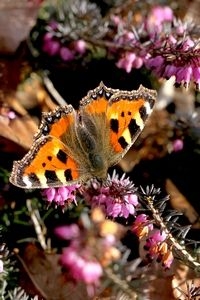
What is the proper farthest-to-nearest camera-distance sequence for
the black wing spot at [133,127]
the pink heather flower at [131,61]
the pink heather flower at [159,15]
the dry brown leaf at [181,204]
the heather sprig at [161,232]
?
the pink heather flower at [159,15] < the dry brown leaf at [181,204] < the pink heather flower at [131,61] < the black wing spot at [133,127] < the heather sprig at [161,232]

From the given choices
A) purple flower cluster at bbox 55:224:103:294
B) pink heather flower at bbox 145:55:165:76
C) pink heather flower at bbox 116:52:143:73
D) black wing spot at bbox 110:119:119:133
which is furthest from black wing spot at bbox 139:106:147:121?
pink heather flower at bbox 116:52:143:73

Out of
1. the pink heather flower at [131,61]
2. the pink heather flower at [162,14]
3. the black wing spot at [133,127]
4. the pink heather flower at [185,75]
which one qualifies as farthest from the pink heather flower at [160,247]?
the pink heather flower at [162,14]

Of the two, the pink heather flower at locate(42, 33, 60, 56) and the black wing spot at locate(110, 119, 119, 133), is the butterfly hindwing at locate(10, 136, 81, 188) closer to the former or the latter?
the black wing spot at locate(110, 119, 119, 133)

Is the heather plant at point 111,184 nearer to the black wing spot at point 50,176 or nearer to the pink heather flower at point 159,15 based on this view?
the pink heather flower at point 159,15

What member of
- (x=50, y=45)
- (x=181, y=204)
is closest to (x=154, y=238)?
(x=181, y=204)

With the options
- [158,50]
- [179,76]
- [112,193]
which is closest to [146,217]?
[112,193]

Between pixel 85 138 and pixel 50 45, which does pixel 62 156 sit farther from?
pixel 50 45
